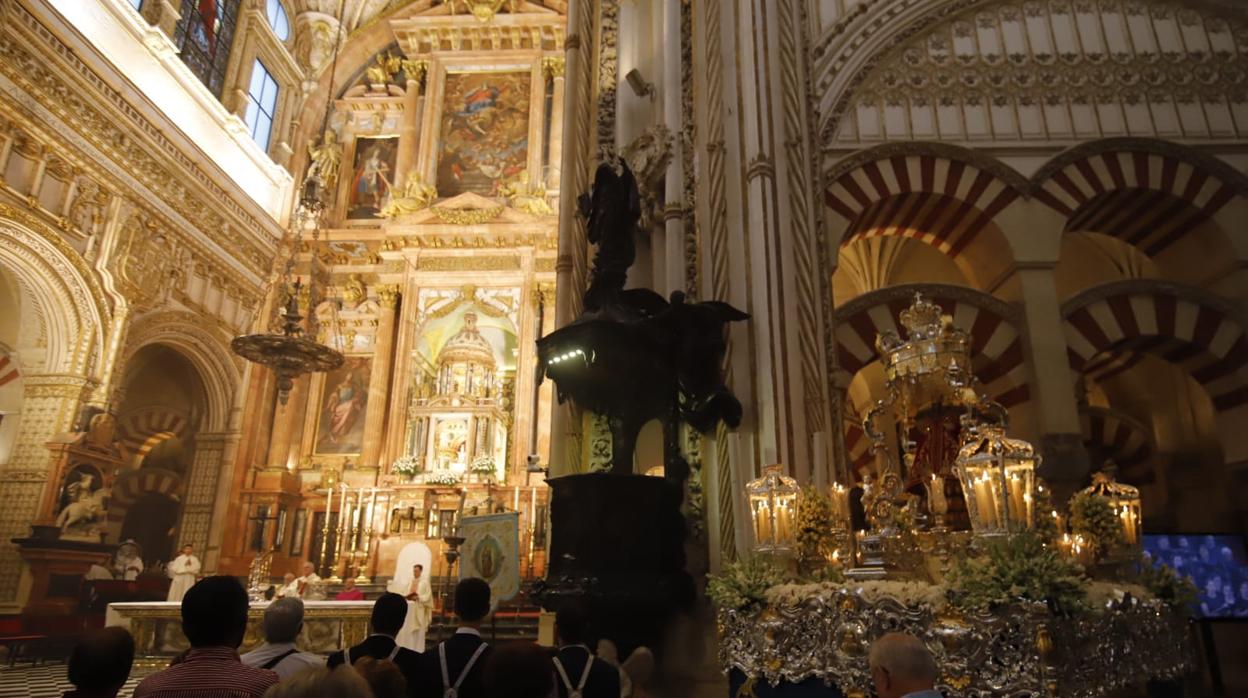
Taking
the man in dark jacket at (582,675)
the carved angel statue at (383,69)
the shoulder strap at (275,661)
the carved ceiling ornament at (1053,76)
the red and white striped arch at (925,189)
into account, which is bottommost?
the man in dark jacket at (582,675)

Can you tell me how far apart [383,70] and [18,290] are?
1091cm

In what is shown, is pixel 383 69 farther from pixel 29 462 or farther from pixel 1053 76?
pixel 1053 76

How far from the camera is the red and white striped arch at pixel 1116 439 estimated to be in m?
9.50

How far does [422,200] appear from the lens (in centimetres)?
1720

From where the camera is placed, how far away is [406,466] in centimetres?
1483

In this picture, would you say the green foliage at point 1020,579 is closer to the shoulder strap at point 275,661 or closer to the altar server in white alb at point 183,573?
the shoulder strap at point 275,661

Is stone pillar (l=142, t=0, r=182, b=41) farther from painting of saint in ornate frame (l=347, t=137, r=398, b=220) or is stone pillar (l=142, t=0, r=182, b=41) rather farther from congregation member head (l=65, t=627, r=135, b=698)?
congregation member head (l=65, t=627, r=135, b=698)

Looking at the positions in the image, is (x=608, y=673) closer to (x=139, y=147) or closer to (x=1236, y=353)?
(x=1236, y=353)

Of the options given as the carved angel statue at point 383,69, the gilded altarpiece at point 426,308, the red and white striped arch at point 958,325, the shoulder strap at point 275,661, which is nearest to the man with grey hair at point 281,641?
the shoulder strap at point 275,661

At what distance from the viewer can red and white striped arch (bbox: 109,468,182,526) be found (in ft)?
48.6

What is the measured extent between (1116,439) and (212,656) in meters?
10.8

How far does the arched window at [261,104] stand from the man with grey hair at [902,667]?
17842mm

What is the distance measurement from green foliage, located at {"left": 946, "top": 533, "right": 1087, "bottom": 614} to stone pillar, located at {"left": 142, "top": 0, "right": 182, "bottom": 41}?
15402 millimetres

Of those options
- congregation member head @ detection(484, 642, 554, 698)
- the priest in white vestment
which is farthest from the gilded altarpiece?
congregation member head @ detection(484, 642, 554, 698)
